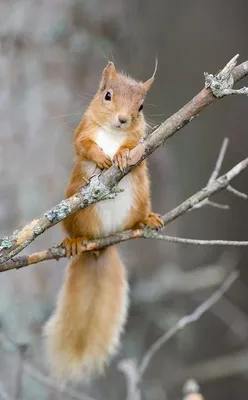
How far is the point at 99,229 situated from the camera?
208 centimetres

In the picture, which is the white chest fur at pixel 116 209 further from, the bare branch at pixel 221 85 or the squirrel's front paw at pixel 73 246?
the bare branch at pixel 221 85

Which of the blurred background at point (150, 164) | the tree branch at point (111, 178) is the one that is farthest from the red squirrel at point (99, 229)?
the tree branch at point (111, 178)

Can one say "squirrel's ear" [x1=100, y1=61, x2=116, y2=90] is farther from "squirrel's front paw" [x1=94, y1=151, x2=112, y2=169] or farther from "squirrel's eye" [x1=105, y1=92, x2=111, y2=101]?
"squirrel's front paw" [x1=94, y1=151, x2=112, y2=169]

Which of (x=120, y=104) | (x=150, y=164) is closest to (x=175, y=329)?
(x=120, y=104)

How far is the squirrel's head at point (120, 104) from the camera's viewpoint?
197 cm

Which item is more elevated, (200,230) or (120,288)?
(200,230)

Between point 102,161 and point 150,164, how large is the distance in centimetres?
128

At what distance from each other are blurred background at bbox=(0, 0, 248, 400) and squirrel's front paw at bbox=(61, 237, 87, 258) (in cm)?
42

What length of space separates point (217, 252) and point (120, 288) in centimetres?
181

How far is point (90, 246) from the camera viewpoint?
199 centimetres

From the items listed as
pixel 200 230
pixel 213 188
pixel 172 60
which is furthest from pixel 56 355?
pixel 172 60

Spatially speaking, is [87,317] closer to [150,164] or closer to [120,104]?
[120,104]

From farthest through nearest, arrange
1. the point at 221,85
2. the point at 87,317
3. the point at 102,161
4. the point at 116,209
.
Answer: the point at 87,317
the point at 116,209
the point at 102,161
the point at 221,85

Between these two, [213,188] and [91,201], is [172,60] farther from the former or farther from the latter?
[91,201]
